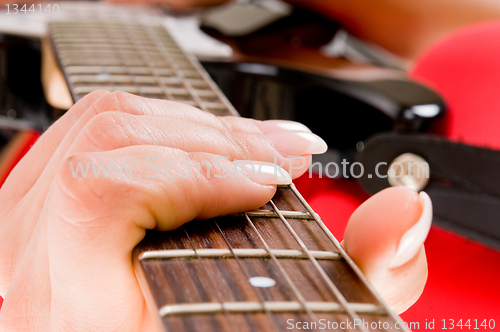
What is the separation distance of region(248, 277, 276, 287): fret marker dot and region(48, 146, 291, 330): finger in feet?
0.22

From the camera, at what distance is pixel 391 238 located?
12.3 inches

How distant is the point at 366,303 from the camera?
290mm

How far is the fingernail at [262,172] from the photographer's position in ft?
1.17

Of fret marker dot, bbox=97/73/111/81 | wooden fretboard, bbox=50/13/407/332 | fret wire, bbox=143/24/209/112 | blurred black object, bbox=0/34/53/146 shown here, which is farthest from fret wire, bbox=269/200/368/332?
blurred black object, bbox=0/34/53/146

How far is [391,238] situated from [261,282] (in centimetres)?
9

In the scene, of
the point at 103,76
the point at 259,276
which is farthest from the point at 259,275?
the point at 103,76

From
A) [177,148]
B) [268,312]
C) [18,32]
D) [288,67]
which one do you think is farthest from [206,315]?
[18,32]

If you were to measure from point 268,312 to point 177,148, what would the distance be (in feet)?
0.49

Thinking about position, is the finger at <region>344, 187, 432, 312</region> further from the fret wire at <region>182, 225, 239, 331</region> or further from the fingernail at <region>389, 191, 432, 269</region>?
the fret wire at <region>182, 225, 239, 331</region>

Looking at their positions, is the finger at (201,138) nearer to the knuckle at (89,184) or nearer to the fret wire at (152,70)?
the knuckle at (89,184)

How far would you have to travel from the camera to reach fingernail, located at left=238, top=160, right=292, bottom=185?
1.17ft

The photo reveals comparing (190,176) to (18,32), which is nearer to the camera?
(190,176)


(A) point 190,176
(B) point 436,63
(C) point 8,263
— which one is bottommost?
(C) point 8,263

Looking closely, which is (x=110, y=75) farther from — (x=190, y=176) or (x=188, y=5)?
(x=188, y=5)
